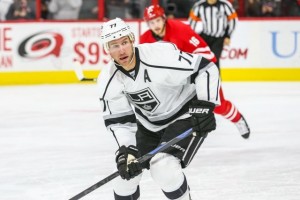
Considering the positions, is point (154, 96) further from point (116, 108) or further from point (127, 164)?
point (127, 164)

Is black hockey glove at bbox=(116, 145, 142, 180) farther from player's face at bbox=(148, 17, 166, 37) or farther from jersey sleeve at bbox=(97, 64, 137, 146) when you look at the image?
player's face at bbox=(148, 17, 166, 37)

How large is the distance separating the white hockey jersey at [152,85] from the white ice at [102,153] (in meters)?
0.70

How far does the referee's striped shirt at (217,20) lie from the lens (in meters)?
7.52

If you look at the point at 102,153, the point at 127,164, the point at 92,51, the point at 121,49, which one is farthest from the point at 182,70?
the point at 92,51

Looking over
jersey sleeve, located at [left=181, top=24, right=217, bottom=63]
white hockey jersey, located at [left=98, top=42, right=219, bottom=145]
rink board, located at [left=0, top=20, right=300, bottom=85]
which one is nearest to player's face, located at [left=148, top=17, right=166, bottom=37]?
jersey sleeve, located at [left=181, top=24, right=217, bottom=63]

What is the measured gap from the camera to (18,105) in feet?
24.3

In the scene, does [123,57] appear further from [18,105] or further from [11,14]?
[11,14]

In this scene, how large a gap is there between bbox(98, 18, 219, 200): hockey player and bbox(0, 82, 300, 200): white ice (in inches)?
26.1

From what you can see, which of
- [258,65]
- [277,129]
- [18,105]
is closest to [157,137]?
[277,129]

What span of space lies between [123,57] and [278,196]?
123cm

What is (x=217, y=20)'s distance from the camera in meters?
7.55

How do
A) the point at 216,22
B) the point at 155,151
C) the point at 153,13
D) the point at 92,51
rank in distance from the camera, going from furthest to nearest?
the point at 92,51 < the point at 216,22 < the point at 153,13 < the point at 155,151

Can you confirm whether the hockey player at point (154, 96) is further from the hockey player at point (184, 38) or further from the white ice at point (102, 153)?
the hockey player at point (184, 38)

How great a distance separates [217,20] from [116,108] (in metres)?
4.55
